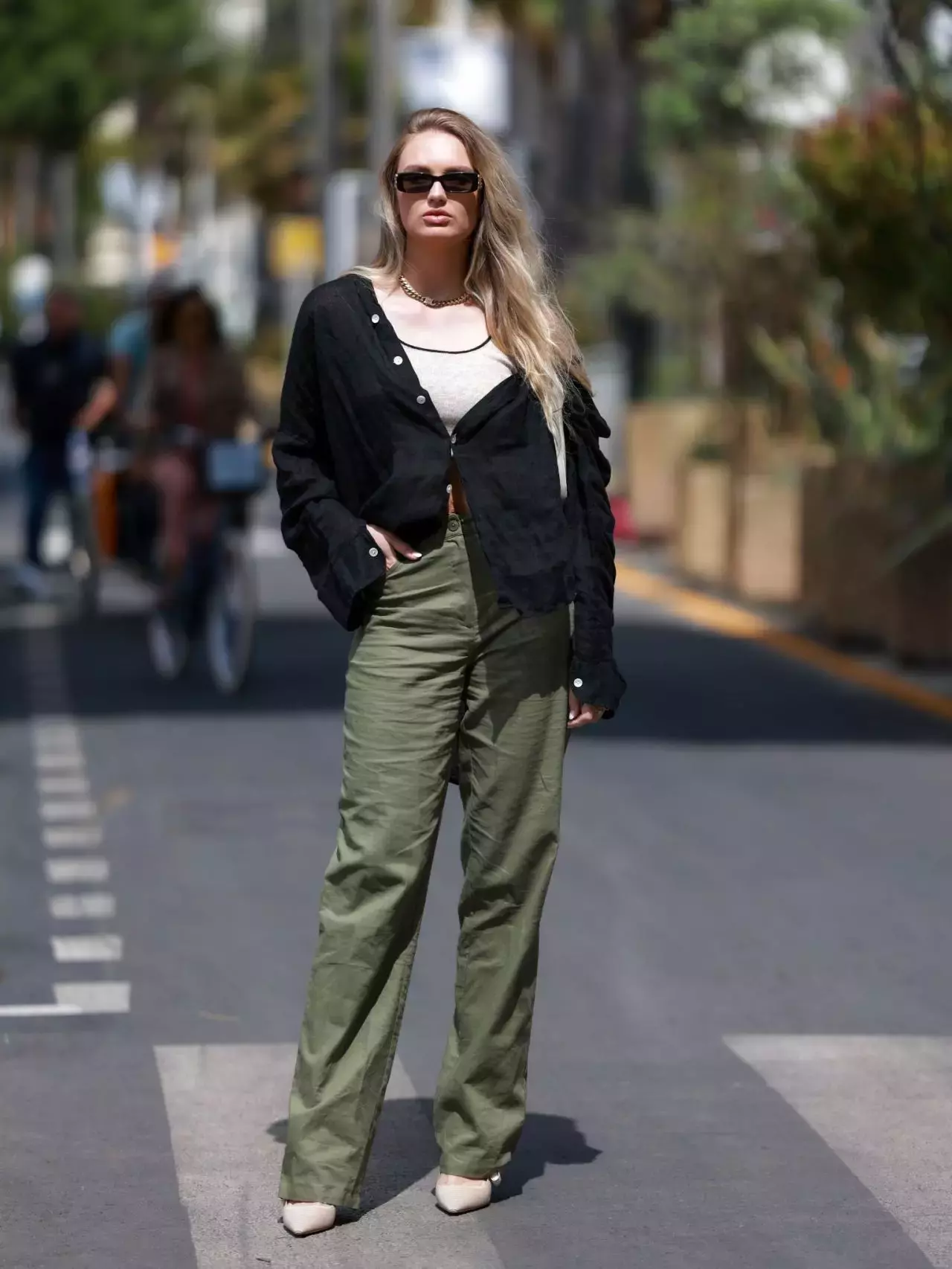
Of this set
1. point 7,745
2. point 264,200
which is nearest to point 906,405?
point 7,745

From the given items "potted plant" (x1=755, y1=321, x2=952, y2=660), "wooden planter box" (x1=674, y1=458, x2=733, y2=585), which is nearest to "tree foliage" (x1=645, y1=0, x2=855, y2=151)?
"wooden planter box" (x1=674, y1=458, x2=733, y2=585)

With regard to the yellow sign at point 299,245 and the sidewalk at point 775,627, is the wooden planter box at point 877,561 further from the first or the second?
the yellow sign at point 299,245

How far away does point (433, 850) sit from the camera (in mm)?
5344

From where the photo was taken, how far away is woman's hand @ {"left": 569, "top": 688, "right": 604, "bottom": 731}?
543cm

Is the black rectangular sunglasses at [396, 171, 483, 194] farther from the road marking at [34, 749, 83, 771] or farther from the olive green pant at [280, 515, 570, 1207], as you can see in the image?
the road marking at [34, 749, 83, 771]

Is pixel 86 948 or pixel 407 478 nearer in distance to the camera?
pixel 407 478

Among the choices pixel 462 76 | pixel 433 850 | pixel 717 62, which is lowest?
pixel 433 850

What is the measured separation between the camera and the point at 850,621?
15.5 metres

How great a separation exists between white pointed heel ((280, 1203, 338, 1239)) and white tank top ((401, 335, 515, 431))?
1.33 meters

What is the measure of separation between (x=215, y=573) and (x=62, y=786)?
3.39 metres

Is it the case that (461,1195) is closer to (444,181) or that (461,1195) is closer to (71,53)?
(444,181)

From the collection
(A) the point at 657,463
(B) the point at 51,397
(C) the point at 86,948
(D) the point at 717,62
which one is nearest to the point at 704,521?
(A) the point at 657,463

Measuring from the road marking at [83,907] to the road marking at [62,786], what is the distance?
1.89 metres

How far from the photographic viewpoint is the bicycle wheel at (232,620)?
13375mm
